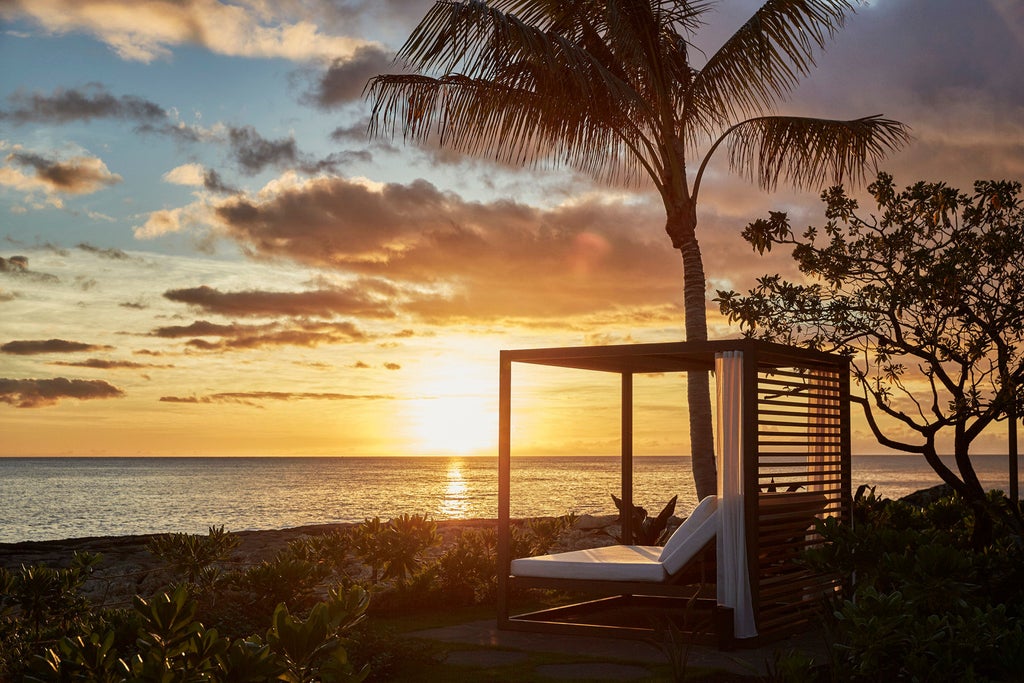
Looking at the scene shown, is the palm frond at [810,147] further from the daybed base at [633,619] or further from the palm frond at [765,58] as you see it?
the daybed base at [633,619]

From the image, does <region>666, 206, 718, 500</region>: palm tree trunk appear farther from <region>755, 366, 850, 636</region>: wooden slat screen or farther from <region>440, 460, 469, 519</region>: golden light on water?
<region>440, 460, 469, 519</region>: golden light on water

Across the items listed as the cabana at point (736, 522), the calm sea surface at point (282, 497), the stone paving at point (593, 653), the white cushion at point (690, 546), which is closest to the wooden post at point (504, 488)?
the cabana at point (736, 522)

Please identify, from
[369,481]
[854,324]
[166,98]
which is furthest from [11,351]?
[369,481]

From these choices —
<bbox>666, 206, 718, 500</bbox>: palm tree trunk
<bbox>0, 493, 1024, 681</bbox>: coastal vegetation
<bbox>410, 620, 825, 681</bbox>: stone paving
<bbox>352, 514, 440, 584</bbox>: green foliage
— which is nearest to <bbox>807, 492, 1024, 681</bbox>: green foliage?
<bbox>0, 493, 1024, 681</bbox>: coastal vegetation

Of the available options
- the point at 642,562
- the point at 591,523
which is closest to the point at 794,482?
the point at 642,562

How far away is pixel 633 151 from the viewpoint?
11422mm

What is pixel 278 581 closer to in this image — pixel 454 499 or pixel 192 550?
pixel 192 550

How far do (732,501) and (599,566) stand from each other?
43.7 inches

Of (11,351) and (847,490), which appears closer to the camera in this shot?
(847,490)

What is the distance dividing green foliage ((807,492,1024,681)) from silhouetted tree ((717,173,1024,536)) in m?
3.51

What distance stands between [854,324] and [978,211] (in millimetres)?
1692

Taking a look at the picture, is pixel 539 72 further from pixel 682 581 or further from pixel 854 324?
pixel 682 581

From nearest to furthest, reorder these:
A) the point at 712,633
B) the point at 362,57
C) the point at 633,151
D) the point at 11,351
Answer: the point at 712,633 → the point at 633,151 → the point at 362,57 → the point at 11,351

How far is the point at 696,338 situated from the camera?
35.5 feet
